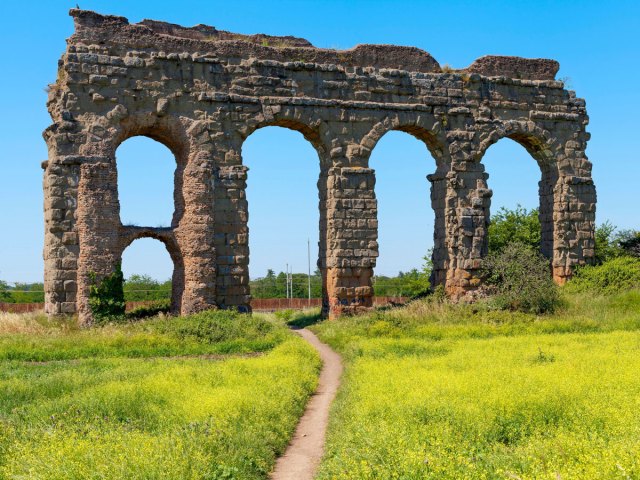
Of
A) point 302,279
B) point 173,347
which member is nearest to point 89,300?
point 173,347

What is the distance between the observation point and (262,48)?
70.3 ft

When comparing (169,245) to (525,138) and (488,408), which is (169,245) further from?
(488,408)

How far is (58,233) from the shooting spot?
63.0ft

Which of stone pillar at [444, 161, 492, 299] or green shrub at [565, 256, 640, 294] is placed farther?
stone pillar at [444, 161, 492, 299]

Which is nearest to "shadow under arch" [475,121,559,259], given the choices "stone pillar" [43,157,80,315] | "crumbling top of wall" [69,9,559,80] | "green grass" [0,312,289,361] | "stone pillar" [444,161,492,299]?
"stone pillar" [444,161,492,299]

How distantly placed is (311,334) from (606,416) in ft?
39.1

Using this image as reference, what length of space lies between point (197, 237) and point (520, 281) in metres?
8.70

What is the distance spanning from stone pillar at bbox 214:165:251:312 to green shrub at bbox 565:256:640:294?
31.8ft

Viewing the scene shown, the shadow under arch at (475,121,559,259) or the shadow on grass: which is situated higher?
the shadow under arch at (475,121,559,259)

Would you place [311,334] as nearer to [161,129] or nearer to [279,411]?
[161,129]

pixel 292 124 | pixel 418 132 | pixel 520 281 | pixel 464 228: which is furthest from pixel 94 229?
pixel 520 281

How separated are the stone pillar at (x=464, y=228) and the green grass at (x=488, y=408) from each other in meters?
5.32

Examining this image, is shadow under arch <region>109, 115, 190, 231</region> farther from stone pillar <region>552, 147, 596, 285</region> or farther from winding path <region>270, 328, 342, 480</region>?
stone pillar <region>552, 147, 596, 285</region>

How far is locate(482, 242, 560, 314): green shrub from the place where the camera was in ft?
68.0
